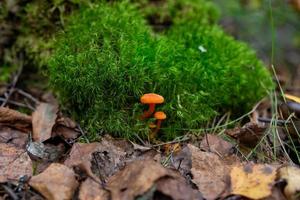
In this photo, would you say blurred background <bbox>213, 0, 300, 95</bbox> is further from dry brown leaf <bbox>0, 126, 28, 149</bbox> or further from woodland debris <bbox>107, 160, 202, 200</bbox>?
woodland debris <bbox>107, 160, 202, 200</bbox>

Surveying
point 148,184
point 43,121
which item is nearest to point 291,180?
point 148,184

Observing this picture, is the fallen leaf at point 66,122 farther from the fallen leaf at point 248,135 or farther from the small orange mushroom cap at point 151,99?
the fallen leaf at point 248,135

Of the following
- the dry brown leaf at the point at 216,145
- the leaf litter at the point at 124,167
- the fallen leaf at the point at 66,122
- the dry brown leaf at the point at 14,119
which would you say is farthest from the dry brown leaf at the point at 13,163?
the dry brown leaf at the point at 216,145

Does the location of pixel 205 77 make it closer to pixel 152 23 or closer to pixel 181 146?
pixel 181 146

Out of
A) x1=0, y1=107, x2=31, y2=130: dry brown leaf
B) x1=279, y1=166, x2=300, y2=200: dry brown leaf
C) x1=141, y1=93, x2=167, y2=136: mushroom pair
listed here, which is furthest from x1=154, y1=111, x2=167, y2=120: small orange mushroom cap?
x1=0, y1=107, x2=31, y2=130: dry brown leaf

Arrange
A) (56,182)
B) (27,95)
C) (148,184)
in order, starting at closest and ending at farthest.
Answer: (148,184) < (56,182) < (27,95)

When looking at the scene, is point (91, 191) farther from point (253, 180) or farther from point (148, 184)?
point (253, 180)
